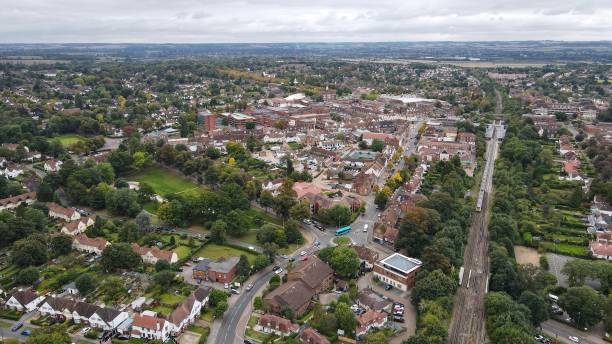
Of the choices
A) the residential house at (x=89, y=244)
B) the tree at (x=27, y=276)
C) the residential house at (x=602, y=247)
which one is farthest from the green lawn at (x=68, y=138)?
the residential house at (x=602, y=247)

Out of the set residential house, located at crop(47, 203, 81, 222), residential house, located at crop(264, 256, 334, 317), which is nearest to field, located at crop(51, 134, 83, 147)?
residential house, located at crop(47, 203, 81, 222)

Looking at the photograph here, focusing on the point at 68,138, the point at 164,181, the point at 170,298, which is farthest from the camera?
the point at 68,138

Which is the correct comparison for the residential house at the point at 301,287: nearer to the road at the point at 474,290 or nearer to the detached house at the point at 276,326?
the detached house at the point at 276,326

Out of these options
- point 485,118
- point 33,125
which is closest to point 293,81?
point 485,118

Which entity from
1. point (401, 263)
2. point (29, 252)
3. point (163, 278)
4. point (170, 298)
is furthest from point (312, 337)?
point (29, 252)

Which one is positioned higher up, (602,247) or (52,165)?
(52,165)

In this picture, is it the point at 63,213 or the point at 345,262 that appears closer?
the point at 345,262

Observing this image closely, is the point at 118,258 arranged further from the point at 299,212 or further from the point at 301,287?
the point at 299,212
